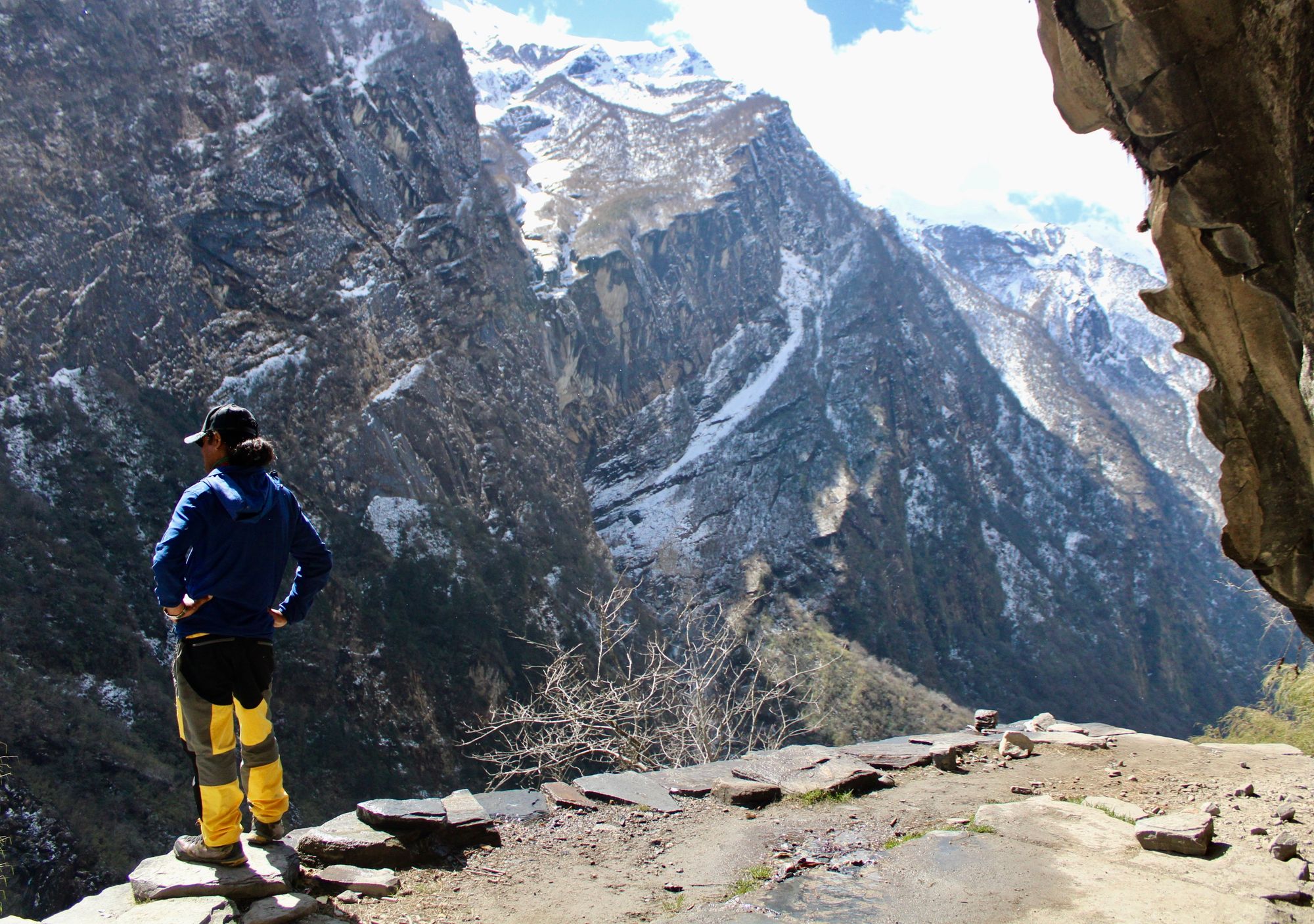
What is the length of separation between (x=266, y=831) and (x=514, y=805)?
2.47 m

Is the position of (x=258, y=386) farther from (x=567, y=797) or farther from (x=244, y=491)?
(x=244, y=491)

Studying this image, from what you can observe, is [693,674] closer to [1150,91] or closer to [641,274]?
[1150,91]

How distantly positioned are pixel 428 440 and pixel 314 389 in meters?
8.86

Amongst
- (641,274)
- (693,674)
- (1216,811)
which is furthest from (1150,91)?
(641,274)

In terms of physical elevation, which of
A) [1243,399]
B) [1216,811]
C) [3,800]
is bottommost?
[3,800]

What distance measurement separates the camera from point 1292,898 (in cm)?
484

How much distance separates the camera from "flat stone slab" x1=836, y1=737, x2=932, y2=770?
28.3 ft

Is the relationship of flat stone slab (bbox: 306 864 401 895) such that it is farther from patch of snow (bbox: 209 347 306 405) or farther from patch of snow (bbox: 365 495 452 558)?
patch of snow (bbox: 365 495 452 558)

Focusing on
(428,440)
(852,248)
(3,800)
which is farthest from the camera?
(852,248)

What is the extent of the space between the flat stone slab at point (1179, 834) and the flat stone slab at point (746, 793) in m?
2.67

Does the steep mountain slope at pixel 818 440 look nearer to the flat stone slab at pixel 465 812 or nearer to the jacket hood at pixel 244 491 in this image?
the flat stone slab at pixel 465 812

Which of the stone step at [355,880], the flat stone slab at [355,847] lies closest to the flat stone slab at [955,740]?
the flat stone slab at [355,847]

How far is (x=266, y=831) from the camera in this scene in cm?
477

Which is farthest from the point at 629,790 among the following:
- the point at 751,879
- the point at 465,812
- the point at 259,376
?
the point at 259,376
